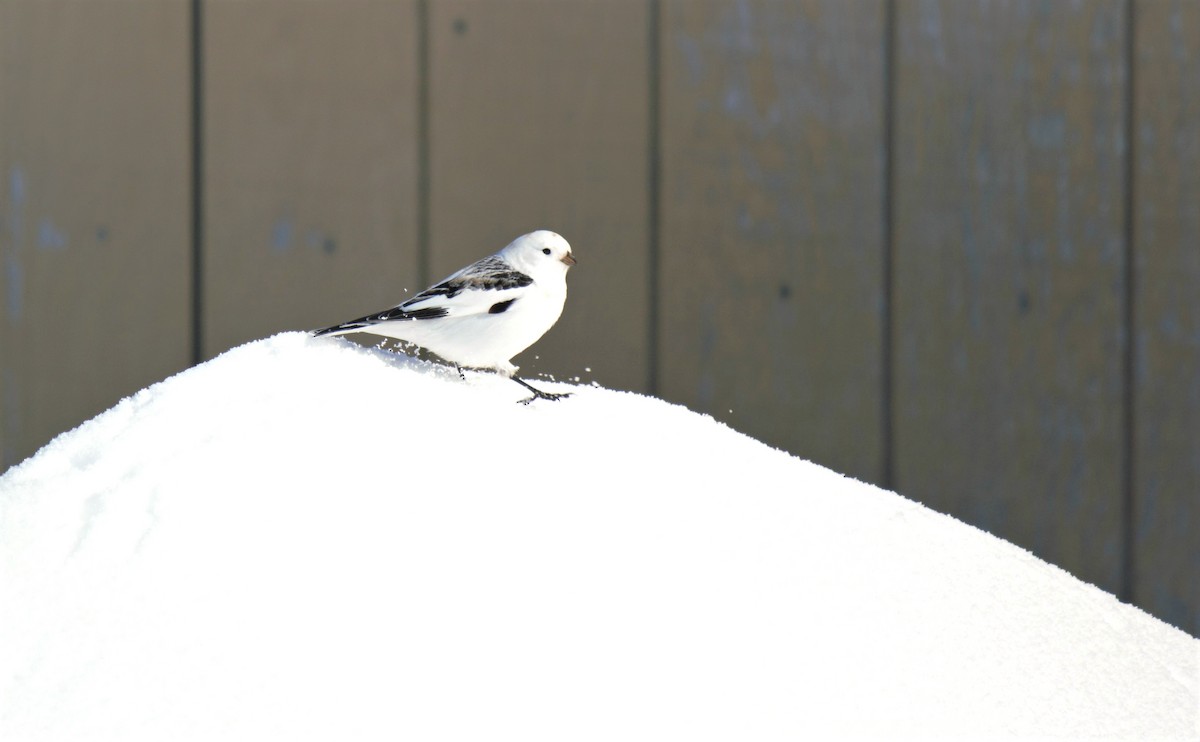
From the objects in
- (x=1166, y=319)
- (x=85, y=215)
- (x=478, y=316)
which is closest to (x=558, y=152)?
(x=478, y=316)

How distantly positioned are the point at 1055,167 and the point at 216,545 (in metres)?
1.03

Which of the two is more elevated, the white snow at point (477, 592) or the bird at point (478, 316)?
the bird at point (478, 316)

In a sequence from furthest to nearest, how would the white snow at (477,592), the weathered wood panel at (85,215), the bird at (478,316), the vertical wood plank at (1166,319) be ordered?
the vertical wood plank at (1166,319), the weathered wood panel at (85,215), the bird at (478,316), the white snow at (477,592)

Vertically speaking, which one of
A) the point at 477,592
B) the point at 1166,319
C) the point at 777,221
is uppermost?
the point at 777,221

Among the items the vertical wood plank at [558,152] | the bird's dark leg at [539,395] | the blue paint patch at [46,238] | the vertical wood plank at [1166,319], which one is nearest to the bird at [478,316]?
the bird's dark leg at [539,395]

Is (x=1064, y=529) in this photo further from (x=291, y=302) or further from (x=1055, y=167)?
(x=291, y=302)

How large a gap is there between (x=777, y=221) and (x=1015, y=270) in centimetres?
29

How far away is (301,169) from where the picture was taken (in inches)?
46.7

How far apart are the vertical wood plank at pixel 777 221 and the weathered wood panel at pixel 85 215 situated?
514 millimetres

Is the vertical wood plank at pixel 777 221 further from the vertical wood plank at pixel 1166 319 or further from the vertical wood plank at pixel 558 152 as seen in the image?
the vertical wood plank at pixel 1166 319

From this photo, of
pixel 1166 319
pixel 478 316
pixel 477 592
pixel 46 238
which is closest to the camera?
pixel 477 592

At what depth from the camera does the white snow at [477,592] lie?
2.24 ft

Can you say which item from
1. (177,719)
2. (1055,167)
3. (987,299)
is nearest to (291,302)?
(177,719)

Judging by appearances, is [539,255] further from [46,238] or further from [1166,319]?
[1166,319]
